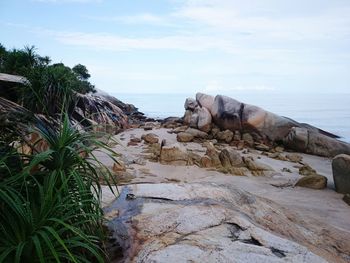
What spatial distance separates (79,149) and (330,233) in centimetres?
252

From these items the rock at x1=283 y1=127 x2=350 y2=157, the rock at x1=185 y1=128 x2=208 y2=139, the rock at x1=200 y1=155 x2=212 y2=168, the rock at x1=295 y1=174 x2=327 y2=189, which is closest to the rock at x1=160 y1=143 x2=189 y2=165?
the rock at x1=200 y1=155 x2=212 y2=168

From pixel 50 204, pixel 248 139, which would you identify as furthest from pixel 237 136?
pixel 50 204

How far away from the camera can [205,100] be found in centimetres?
1412

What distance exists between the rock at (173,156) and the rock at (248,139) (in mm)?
3892

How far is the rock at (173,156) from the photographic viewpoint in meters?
7.72

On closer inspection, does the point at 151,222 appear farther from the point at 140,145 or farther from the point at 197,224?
the point at 140,145

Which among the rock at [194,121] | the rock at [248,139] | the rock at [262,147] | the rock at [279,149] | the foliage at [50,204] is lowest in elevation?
the rock at [279,149]

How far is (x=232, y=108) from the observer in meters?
12.6

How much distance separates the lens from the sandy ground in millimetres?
4727

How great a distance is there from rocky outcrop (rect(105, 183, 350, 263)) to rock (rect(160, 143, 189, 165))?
3.84 meters

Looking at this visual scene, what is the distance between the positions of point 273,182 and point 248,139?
473cm

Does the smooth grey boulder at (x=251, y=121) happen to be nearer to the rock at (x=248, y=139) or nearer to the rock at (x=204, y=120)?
the rock at (x=204, y=120)

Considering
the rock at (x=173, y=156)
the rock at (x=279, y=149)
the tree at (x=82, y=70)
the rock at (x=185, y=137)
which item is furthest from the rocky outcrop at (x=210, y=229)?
the tree at (x=82, y=70)

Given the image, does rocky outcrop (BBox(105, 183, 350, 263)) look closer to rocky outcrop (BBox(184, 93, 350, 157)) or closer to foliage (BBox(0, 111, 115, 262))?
foliage (BBox(0, 111, 115, 262))
